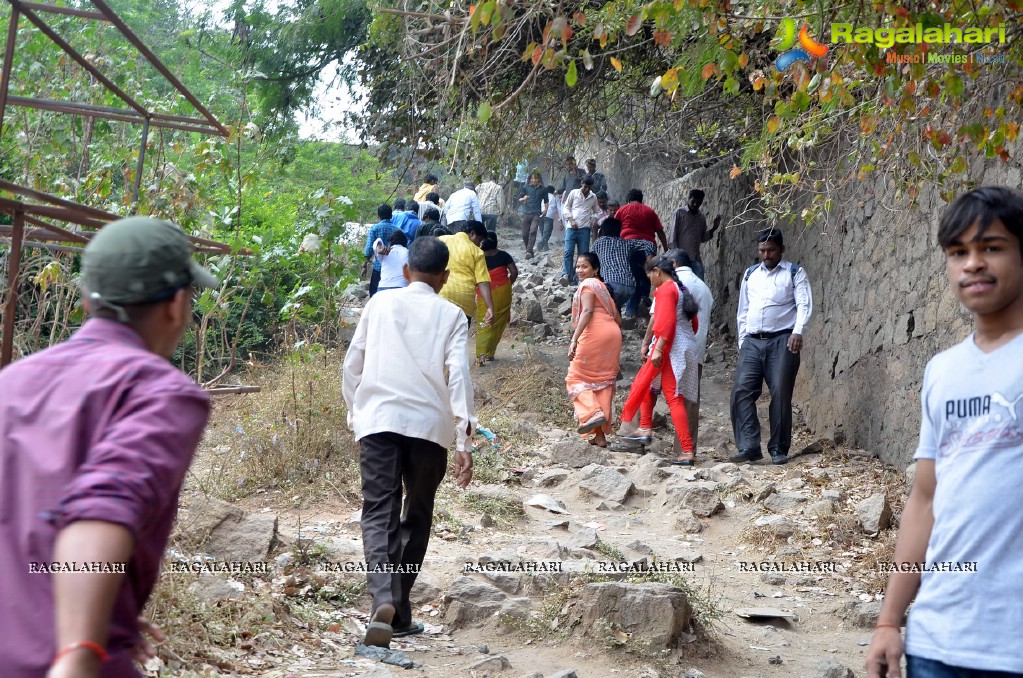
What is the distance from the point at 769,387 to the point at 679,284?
1.12 meters

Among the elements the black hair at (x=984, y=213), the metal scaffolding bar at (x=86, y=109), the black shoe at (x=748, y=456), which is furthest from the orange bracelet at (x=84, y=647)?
the black shoe at (x=748, y=456)

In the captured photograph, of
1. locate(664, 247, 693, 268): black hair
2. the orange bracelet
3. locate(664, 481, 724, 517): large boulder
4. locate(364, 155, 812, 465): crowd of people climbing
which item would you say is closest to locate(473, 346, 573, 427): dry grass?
locate(364, 155, 812, 465): crowd of people climbing

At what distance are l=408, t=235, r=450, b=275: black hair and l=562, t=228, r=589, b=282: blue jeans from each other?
11024mm

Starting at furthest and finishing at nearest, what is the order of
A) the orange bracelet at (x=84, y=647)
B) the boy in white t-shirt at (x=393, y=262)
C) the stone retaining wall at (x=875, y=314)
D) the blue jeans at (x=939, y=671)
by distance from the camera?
the boy in white t-shirt at (x=393, y=262) → the stone retaining wall at (x=875, y=314) → the blue jeans at (x=939, y=671) → the orange bracelet at (x=84, y=647)

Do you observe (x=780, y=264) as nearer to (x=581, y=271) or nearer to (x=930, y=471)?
(x=581, y=271)

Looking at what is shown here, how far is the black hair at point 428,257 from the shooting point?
461cm

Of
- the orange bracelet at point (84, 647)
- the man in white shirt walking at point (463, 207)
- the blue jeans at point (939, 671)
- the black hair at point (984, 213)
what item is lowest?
the blue jeans at point (939, 671)

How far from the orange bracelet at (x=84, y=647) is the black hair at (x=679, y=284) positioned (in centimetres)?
740

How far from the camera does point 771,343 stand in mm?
8336

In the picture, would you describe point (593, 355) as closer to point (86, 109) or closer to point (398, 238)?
point (398, 238)

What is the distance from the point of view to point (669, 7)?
3814 millimetres

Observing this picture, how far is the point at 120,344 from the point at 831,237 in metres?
8.33

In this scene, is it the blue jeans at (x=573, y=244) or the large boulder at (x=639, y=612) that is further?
the blue jeans at (x=573, y=244)

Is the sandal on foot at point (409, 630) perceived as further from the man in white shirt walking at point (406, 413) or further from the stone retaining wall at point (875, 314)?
the stone retaining wall at point (875, 314)
